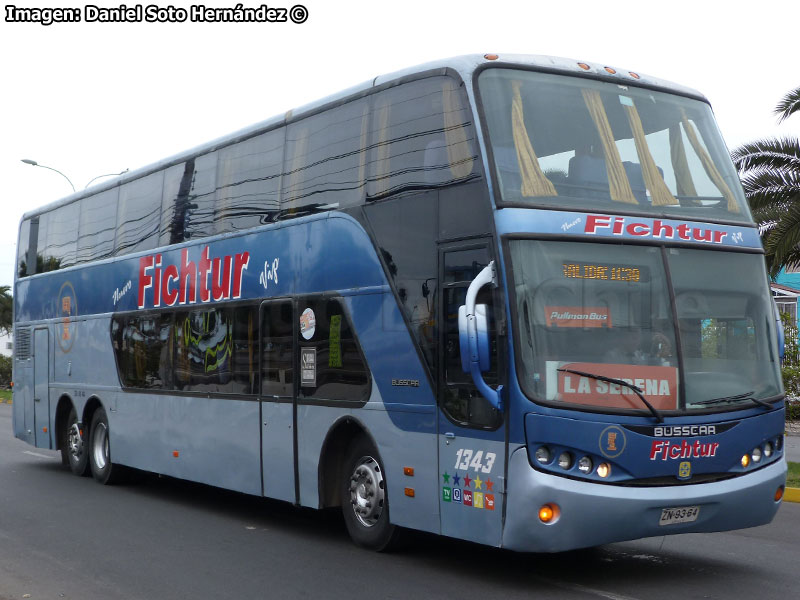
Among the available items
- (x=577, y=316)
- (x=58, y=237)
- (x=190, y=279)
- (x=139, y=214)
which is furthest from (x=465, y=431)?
(x=58, y=237)

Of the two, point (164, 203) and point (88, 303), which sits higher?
point (164, 203)

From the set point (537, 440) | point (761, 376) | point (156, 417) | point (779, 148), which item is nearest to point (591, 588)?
point (537, 440)

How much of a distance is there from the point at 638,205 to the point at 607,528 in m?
2.49

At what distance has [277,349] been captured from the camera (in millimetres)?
10820

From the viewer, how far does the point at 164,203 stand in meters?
13.7

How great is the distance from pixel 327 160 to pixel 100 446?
23.9 ft

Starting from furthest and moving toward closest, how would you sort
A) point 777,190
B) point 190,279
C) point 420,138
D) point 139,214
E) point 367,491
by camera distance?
point 777,190 → point 139,214 → point 190,279 → point 367,491 → point 420,138

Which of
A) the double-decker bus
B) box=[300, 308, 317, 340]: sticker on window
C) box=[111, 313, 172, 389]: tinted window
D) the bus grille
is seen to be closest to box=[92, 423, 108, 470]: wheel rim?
box=[111, 313, 172, 389]: tinted window

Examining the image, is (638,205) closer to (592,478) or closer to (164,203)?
(592,478)

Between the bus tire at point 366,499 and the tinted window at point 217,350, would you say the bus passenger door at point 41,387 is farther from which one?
the bus tire at point 366,499

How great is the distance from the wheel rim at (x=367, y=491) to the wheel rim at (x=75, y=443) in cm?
781

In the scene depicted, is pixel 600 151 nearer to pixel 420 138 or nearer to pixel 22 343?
pixel 420 138

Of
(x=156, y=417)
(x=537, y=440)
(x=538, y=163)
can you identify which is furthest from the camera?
(x=156, y=417)

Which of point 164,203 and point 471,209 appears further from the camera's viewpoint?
point 164,203
